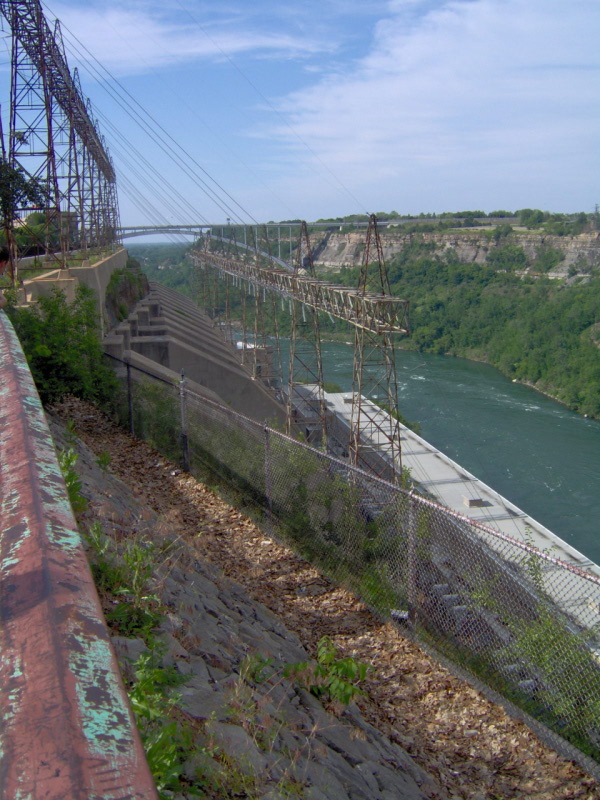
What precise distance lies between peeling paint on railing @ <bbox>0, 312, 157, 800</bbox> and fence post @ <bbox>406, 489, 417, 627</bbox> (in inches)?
121

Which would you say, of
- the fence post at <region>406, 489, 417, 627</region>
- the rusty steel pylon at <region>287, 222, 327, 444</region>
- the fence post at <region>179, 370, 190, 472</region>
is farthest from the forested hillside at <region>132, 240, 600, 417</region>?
the fence post at <region>406, 489, 417, 627</region>

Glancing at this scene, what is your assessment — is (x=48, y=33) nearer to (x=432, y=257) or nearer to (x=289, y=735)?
(x=289, y=735)

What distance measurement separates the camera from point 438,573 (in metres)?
4.43

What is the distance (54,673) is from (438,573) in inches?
153

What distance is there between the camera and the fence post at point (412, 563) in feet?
13.2

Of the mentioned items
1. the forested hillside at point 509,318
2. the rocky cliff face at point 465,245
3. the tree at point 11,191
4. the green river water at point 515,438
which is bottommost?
the green river water at point 515,438

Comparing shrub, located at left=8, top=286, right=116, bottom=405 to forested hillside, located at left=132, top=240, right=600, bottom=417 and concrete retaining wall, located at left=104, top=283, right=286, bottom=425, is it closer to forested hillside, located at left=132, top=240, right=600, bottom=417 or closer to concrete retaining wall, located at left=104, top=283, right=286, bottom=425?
concrete retaining wall, located at left=104, top=283, right=286, bottom=425

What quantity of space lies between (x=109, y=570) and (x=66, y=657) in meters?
2.49

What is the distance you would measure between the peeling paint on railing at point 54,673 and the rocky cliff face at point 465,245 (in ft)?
225

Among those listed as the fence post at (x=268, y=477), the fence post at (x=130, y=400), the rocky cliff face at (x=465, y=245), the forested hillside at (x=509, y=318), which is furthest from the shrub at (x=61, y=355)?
the rocky cliff face at (x=465, y=245)

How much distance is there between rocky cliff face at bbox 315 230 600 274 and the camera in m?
65.9

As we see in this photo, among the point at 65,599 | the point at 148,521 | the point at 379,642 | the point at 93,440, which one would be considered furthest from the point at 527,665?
the point at 93,440

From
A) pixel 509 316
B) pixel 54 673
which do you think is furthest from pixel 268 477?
pixel 509 316

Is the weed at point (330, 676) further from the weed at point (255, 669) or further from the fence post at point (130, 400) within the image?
the fence post at point (130, 400)
